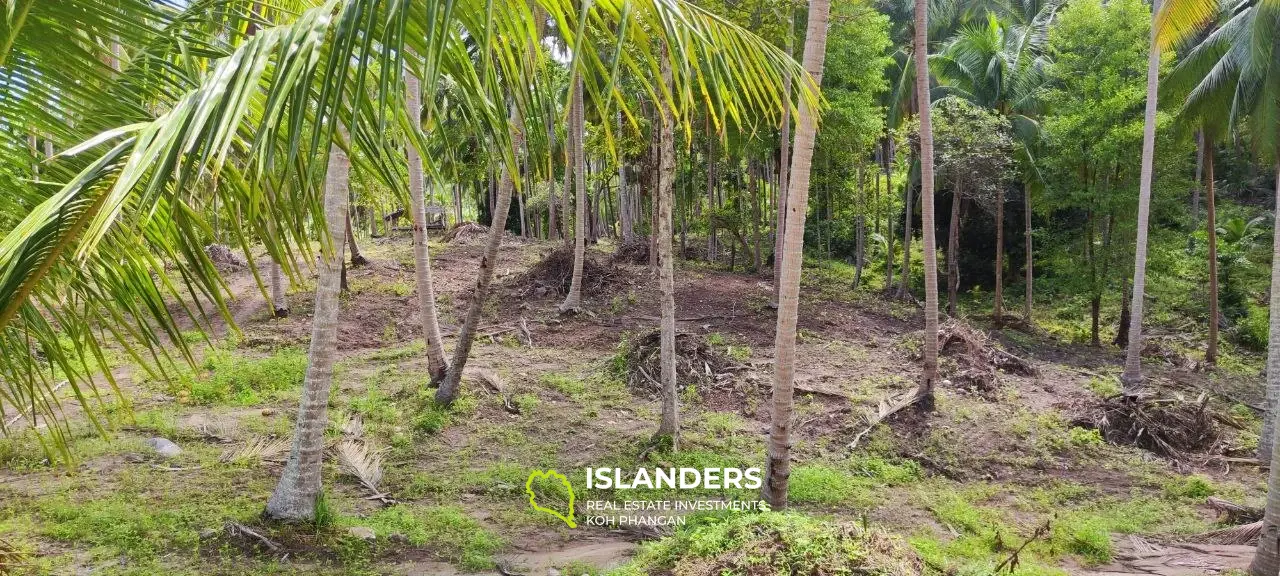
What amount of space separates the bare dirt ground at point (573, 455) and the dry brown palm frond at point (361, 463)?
0.39 ft

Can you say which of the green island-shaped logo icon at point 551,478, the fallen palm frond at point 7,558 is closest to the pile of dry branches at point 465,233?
the green island-shaped logo icon at point 551,478

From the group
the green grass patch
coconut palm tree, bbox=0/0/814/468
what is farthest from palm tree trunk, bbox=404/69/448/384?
coconut palm tree, bbox=0/0/814/468

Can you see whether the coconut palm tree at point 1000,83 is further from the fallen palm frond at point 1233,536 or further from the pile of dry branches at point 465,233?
the pile of dry branches at point 465,233

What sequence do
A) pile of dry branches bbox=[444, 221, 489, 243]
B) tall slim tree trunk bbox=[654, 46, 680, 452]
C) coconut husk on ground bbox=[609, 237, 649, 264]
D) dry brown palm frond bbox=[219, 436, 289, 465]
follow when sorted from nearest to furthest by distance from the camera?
dry brown palm frond bbox=[219, 436, 289, 465], tall slim tree trunk bbox=[654, 46, 680, 452], coconut husk on ground bbox=[609, 237, 649, 264], pile of dry branches bbox=[444, 221, 489, 243]

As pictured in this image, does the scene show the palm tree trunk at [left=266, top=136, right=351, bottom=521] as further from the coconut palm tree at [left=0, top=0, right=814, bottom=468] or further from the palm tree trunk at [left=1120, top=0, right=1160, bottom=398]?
the palm tree trunk at [left=1120, top=0, right=1160, bottom=398]

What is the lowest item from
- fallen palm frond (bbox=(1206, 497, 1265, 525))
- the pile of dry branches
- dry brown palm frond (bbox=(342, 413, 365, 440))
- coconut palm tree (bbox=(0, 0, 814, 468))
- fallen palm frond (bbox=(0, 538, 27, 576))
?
fallen palm frond (bbox=(1206, 497, 1265, 525))

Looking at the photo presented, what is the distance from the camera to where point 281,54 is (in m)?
1.30

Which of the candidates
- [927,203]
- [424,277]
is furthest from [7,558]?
[927,203]

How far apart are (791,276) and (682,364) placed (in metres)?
5.87

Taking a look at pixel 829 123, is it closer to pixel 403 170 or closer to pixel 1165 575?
pixel 1165 575

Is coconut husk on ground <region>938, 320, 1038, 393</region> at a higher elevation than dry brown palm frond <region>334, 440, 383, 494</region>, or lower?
higher

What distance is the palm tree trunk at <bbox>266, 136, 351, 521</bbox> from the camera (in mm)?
6008

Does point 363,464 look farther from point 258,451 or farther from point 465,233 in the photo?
point 465,233

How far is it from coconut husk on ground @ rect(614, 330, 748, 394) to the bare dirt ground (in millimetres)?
178
